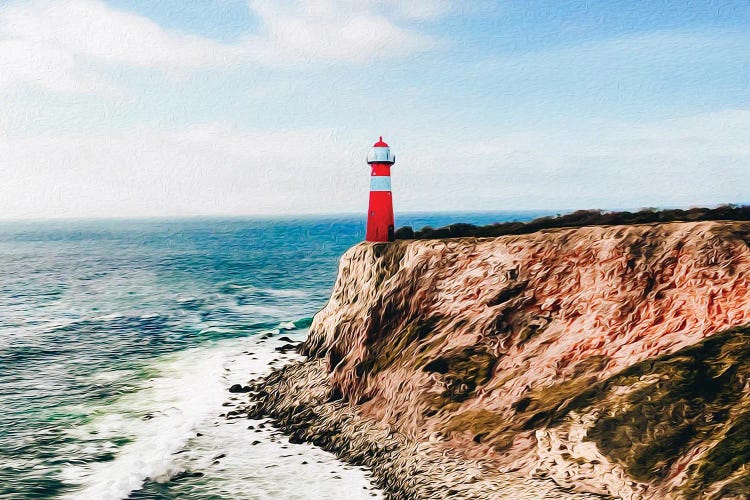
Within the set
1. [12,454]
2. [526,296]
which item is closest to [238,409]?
[12,454]

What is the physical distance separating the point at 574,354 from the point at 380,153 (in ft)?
29.3

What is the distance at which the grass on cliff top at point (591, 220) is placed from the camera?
1769cm

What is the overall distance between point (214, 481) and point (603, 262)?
10282 millimetres

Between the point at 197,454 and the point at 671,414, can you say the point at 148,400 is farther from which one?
the point at 671,414

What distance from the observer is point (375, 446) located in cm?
1455

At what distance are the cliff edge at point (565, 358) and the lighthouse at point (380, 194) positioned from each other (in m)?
1.49

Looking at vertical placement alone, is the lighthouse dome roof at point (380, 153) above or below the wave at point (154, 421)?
above

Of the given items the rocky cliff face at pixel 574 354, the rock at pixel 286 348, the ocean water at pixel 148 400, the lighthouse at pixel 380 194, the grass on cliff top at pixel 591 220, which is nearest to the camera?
the rocky cliff face at pixel 574 354

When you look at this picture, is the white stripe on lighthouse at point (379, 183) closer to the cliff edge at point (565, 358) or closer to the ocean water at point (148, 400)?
the cliff edge at point (565, 358)

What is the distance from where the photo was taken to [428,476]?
1273cm

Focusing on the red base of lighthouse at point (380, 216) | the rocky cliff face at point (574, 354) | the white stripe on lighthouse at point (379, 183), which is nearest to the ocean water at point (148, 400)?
the rocky cliff face at point (574, 354)

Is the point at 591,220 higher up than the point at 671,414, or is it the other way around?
the point at 591,220

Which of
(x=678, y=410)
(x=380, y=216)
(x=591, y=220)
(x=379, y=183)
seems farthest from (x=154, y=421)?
(x=591, y=220)

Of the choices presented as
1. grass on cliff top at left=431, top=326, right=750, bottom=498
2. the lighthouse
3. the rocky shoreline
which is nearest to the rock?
the rocky shoreline
